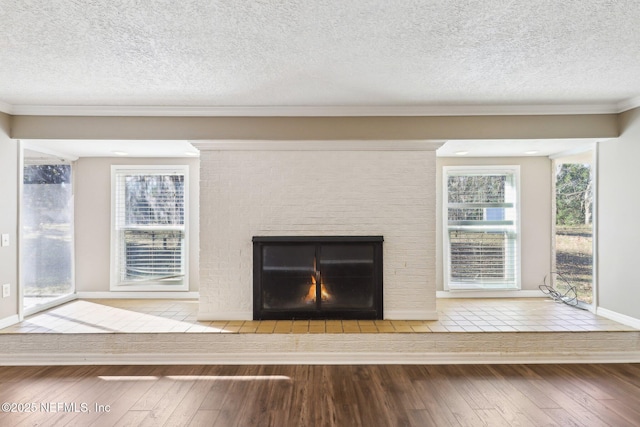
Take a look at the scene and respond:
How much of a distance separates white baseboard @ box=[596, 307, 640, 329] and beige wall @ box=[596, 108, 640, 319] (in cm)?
3

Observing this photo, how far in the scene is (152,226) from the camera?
4.93 metres

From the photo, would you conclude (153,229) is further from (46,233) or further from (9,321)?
(9,321)

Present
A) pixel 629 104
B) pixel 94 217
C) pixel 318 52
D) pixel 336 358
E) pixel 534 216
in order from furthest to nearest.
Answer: pixel 534 216 → pixel 94 217 → pixel 629 104 → pixel 336 358 → pixel 318 52

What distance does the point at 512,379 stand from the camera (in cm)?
311

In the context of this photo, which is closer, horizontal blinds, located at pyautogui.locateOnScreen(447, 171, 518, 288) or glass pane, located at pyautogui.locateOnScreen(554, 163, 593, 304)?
glass pane, located at pyautogui.locateOnScreen(554, 163, 593, 304)

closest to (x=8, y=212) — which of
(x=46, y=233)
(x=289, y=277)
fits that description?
(x=46, y=233)

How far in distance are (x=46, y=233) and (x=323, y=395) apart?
12.4 feet

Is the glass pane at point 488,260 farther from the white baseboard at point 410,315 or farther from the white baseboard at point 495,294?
the white baseboard at point 410,315

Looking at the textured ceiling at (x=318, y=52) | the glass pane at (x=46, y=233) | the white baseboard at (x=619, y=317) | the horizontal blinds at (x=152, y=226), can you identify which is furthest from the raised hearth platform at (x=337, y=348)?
the textured ceiling at (x=318, y=52)

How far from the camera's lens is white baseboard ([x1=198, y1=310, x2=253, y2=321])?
3.88 meters

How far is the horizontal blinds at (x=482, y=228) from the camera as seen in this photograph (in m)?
5.03

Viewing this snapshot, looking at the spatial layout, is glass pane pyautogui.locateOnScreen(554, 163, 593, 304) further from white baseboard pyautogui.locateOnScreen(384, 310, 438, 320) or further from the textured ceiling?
white baseboard pyautogui.locateOnScreen(384, 310, 438, 320)

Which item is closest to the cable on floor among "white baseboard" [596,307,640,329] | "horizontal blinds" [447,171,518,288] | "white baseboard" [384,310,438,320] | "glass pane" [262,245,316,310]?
"horizontal blinds" [447,171,518,288]

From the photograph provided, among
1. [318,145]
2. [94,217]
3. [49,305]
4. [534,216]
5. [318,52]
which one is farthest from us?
[534,216]
